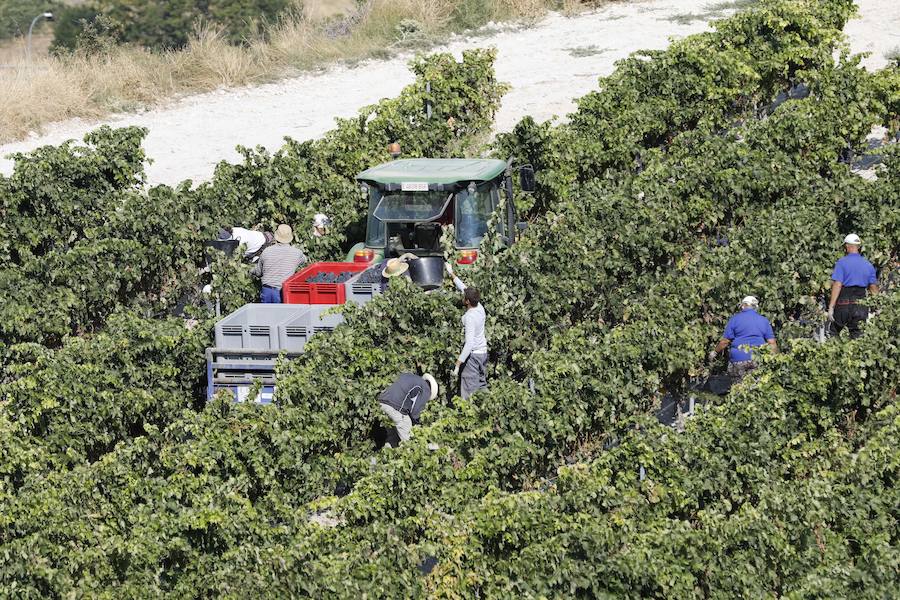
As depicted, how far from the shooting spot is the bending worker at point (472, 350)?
11.6 meters

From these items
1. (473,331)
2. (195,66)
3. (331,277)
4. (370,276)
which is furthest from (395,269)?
(195,66)

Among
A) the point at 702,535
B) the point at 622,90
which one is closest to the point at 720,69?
the point at 622,90

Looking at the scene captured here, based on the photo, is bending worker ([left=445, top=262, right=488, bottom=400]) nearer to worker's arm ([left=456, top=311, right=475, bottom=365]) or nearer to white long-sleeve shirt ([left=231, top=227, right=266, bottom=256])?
worker's arm ([left=456, top=311, right=475, bottom=365])

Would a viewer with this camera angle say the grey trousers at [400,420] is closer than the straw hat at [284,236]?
Yes

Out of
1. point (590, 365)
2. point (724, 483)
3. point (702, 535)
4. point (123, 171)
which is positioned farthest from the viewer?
point (123, 171)

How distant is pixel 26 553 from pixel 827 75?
12358mm

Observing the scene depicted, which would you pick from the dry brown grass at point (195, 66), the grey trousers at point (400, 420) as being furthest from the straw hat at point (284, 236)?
the dry brown grass at point (195, 66)

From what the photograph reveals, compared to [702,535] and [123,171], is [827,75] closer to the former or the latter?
[123,171]

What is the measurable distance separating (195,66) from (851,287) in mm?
16584

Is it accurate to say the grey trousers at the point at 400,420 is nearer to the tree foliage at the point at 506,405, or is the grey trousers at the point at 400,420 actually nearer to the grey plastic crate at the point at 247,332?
the tree foliage at the point at 506,405

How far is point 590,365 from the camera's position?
34.8 ft

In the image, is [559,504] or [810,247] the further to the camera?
[810,247]

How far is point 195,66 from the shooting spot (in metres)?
26.0

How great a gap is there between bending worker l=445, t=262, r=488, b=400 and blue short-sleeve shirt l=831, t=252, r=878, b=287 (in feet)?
10.8
